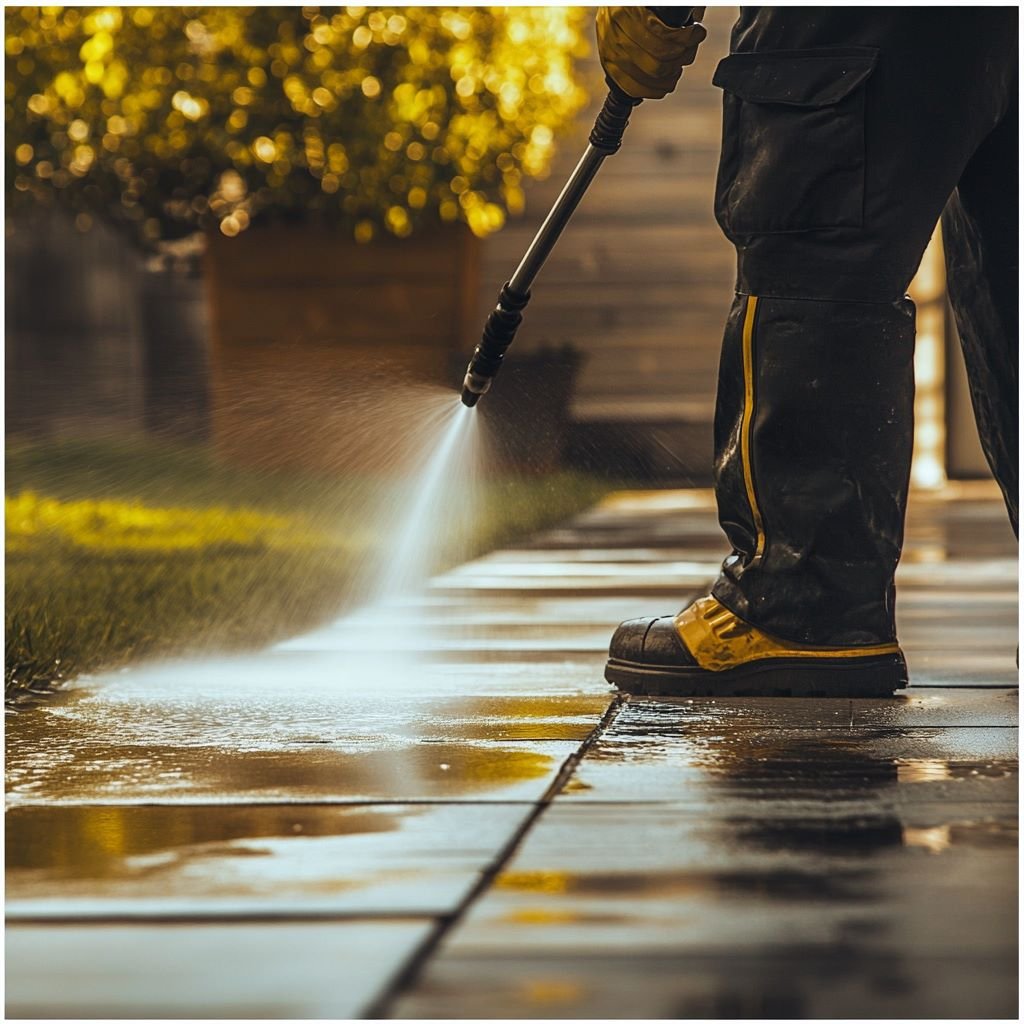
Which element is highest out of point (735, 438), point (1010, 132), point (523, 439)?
point (1010, 132)

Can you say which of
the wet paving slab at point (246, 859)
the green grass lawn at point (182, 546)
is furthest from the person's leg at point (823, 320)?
the green grass lawn at point (182, 546)

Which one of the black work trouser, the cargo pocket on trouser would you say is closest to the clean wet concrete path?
the black work trouser

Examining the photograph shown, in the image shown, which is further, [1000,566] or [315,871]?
[1000,566]

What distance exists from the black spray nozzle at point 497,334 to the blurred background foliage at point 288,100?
576cm

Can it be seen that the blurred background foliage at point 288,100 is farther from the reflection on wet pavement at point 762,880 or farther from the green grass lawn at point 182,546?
the reflection on wet pavement at point 762,880

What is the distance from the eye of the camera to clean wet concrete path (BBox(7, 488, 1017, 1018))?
1.12 meters

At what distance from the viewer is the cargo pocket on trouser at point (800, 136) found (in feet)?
7.45

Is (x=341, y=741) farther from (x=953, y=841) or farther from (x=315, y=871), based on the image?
(x=953, y=841)

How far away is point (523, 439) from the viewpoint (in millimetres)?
9586

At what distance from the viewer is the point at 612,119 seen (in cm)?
265

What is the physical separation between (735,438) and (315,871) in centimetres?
117

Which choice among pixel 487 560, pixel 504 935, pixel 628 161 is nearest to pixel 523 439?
pixel 628 161

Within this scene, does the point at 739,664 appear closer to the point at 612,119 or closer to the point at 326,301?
the point at 612,119

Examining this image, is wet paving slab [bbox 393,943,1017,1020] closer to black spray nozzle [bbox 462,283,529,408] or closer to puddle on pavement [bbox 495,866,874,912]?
puddle on pavement [bbox 495,866,874,912]
